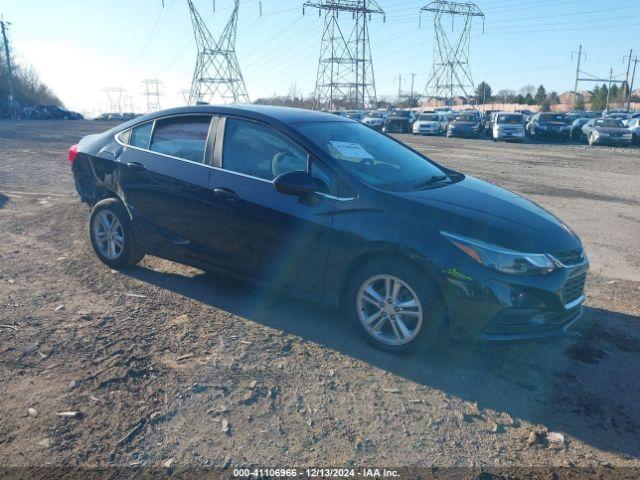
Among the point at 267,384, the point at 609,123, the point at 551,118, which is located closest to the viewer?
the point at 267,384

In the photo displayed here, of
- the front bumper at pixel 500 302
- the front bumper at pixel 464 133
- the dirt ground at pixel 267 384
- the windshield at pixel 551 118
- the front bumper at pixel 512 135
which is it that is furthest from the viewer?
the front bumper at pixel 464 133

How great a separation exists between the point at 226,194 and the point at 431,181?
5.62 ft

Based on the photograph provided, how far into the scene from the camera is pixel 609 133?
27500mm

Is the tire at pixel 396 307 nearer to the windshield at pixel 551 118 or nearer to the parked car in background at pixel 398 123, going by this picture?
the windshield at pixel 551 118

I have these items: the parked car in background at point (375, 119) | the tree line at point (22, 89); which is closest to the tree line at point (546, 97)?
the parked car in background at point (375, 119)

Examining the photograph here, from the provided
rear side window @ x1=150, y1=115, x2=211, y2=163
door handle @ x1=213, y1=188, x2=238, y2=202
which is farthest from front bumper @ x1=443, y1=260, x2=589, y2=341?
rear side window @ x1=150, y1=115, x2=211, y2=163

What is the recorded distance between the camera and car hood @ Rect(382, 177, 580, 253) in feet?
12.1

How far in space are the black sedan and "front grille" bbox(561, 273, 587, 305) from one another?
1 centimetres

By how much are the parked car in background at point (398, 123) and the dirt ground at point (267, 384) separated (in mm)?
36763

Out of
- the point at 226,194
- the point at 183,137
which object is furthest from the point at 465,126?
the point at 226,194

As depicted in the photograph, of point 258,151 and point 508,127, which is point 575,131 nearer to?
point 508,127

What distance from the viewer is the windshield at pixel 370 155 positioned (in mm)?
4285

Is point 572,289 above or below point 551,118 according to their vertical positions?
below

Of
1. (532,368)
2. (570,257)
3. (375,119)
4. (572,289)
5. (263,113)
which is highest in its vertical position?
(263,113)
